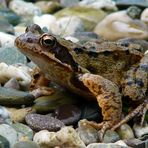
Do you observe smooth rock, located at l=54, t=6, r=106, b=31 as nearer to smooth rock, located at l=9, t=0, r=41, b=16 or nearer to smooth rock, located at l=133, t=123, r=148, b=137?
smooth rock, located at l=9, t=0, r=41, b=16

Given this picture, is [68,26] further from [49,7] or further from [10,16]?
[49,7]

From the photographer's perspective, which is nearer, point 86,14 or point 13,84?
point 13,84

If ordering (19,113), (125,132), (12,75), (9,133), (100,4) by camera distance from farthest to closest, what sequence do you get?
1. (100,4)
2. (12,75)
3. (19,113)
4. (125,132)
5. (9,133)

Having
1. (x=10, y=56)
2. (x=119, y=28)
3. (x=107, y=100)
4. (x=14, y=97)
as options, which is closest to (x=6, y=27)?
(x=10, y=56)

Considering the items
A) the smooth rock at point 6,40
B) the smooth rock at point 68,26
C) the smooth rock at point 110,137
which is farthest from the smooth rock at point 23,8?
the smooth rock at point 110,137

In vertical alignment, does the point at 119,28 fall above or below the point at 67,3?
above

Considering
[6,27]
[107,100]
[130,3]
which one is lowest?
[130,3]
